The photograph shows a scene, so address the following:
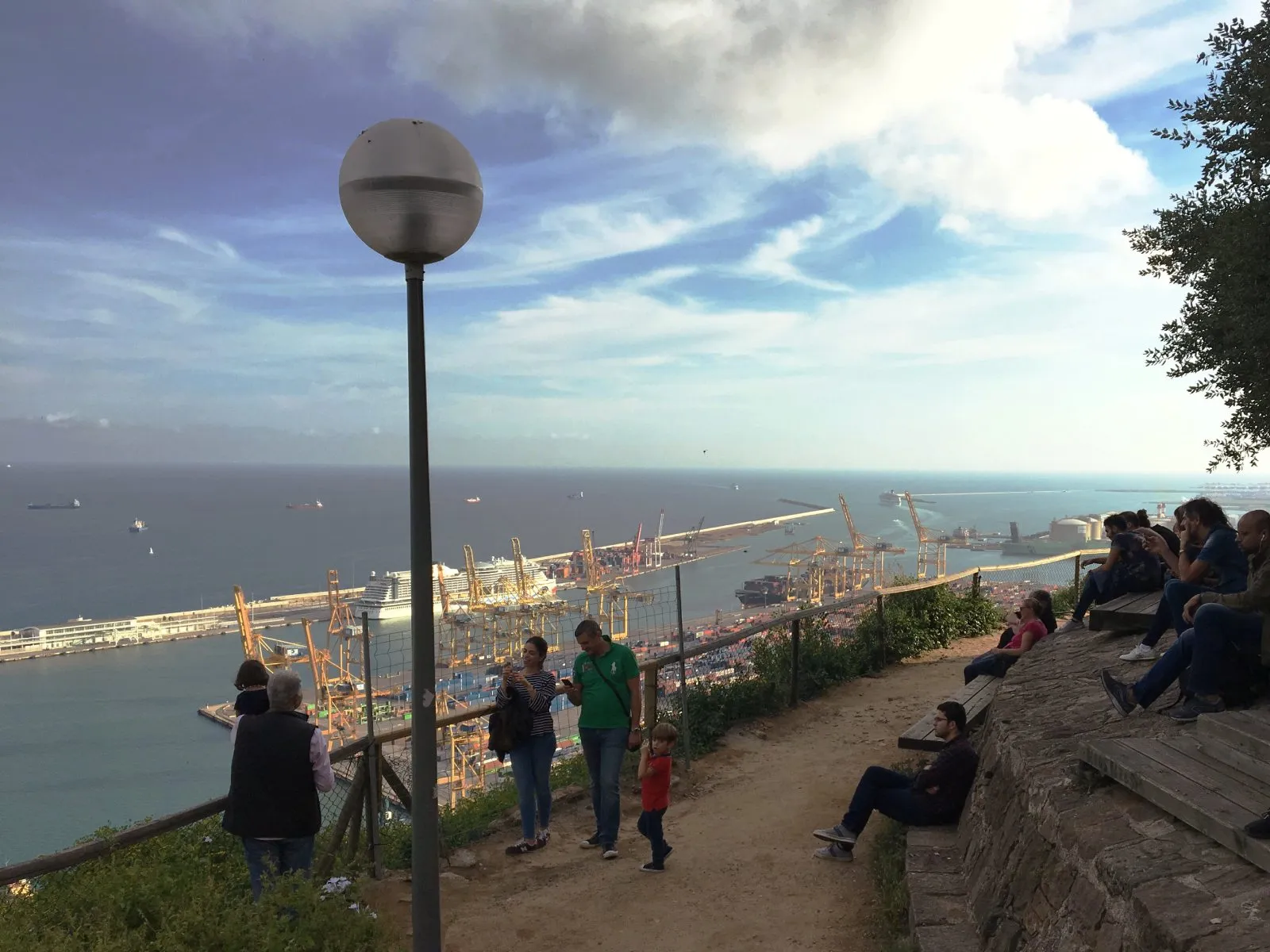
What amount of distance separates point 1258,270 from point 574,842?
6.44 m

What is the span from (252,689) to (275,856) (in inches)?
32.7

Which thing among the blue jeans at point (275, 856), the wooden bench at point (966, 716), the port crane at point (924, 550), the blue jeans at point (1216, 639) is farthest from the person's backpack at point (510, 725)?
the port crane at point (924, 550)

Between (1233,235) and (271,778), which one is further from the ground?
(1233,235)

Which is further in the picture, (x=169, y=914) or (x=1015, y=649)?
(x=1015, y=649)

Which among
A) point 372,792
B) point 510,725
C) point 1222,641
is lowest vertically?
point 372,792

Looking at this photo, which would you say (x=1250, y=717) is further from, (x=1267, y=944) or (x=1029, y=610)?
(x=1029, y=610)

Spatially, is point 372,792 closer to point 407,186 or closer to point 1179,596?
point 407,186

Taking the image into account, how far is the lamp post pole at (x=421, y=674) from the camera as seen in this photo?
286 centimetres

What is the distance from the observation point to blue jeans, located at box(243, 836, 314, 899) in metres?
3.82

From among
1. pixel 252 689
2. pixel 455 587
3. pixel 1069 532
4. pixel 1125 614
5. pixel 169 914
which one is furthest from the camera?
pixel 455 587

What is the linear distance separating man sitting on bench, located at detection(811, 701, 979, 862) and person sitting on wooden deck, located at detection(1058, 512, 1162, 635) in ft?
9.26

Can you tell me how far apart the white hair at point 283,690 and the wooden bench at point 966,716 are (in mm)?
3729

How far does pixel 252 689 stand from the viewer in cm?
398

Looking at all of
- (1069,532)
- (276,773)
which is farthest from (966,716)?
(1069,532)
